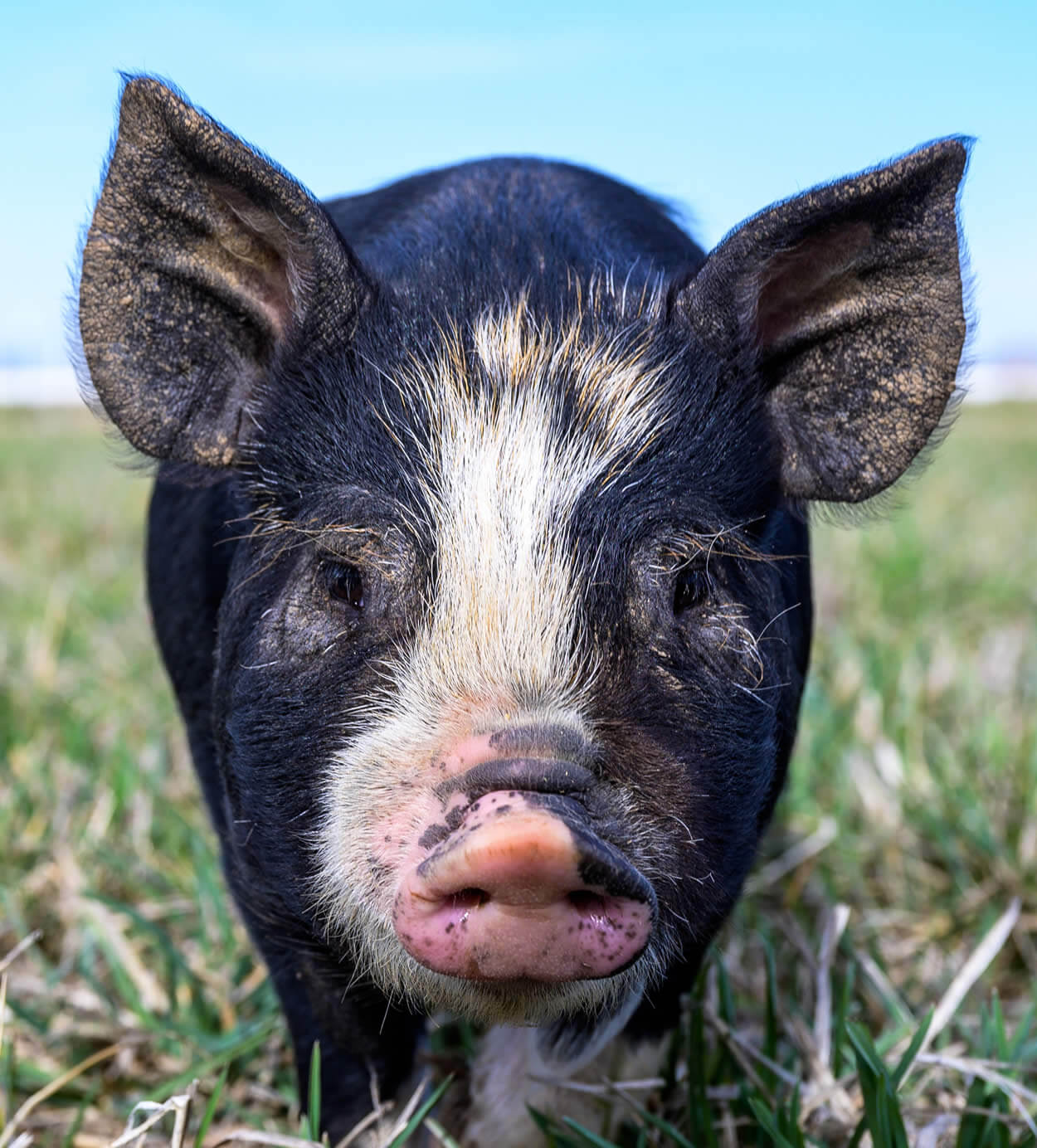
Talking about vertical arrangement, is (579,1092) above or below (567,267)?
below

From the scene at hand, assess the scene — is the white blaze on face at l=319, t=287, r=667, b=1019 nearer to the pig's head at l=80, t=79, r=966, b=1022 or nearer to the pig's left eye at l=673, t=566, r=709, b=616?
the pig's head at l=80, t=79, r=966, b=1022

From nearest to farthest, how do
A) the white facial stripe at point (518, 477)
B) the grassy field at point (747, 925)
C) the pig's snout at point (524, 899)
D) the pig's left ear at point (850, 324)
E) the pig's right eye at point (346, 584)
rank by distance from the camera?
the pig's snout at point (524, 899), the white facial stripe at point (518, 477), the pig's right eye at point (346, 584), the pig's left ear at point (850, 324), the grassy field at point (747, 925)

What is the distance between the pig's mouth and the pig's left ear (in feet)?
3.07

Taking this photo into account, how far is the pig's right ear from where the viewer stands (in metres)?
2.26

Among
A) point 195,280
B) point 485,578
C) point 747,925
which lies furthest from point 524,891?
point 747,925

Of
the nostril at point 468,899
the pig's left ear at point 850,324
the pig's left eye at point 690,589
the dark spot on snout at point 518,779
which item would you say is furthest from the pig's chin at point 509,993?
the pig's left ear at point 850,324

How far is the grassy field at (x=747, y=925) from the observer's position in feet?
8.57

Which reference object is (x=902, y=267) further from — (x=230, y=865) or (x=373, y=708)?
(x=230, y=865)

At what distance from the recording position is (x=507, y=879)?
5.62 feet

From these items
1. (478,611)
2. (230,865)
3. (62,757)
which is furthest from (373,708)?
(62,757)

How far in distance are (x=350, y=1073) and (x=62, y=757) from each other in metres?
1.83

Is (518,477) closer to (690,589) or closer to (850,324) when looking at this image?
(690,589)

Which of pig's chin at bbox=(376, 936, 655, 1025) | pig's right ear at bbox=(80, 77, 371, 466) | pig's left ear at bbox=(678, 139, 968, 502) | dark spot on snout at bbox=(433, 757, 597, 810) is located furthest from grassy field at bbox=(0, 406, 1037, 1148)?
pig's right ear at bbox=(80, 77, 371, 466)

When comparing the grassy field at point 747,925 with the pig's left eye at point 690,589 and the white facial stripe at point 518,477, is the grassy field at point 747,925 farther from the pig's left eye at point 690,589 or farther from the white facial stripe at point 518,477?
the white facial stripe at point 518,477
